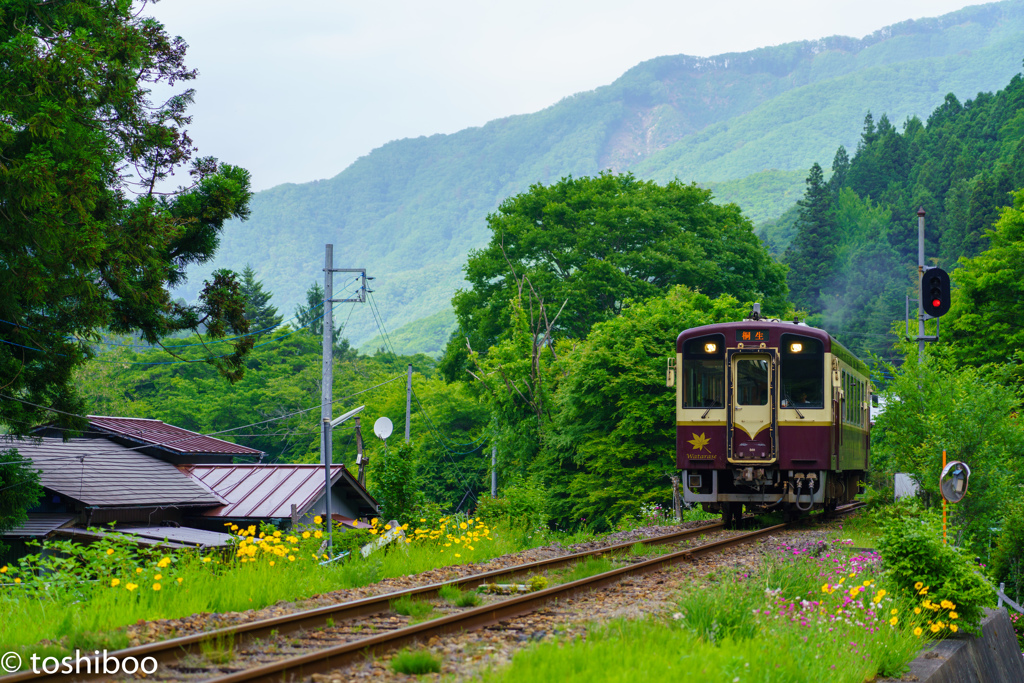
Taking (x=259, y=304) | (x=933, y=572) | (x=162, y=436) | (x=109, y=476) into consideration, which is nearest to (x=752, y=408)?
(x=933, y=572)

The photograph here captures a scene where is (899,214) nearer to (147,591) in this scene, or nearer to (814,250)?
(814,250)

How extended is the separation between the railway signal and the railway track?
923 centimetres

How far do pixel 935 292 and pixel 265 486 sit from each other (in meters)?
18.5

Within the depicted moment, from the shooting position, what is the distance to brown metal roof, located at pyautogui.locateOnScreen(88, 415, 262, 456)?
27.2 meters

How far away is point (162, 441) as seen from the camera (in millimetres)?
28000

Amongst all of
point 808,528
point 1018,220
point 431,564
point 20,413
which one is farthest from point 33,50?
point 1018,220

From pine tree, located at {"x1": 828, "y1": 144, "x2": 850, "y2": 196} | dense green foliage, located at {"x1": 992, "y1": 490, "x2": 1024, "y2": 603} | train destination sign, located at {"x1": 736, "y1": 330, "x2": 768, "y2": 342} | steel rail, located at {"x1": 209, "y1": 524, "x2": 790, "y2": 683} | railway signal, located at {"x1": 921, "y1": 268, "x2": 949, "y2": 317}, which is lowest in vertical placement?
dense green foliage, located at {"x1": 992, "y1": 490, "x2": 1024, "y2": 603}

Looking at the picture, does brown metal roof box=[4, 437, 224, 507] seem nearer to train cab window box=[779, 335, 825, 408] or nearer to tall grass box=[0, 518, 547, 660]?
tall grass box=[0, 518, 547, 660]

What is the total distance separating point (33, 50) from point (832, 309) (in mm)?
70574

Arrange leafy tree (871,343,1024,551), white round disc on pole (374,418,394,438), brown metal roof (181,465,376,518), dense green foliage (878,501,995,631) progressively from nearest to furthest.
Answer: dense green foliage (878,501,995,631)
leafy tree (871,343,1024,551)
white round disc on pole (374,418,394,438)
brown metal roof (181,465,376,518)

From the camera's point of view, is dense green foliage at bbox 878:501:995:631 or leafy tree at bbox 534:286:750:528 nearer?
dense green foliage at bbox 878:501:995:631

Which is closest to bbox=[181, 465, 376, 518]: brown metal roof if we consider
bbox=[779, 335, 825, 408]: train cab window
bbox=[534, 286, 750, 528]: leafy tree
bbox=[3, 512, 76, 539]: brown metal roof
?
bbox=[3, 512, 76, 539]: brown metal roof

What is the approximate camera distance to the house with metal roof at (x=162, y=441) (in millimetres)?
27016

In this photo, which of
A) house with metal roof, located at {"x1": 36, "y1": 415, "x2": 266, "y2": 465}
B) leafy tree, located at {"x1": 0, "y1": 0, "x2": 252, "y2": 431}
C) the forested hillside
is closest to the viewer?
leafy tree, located at {"x1": 0, "y1": 0, "x2": 252, "y2": 431}
